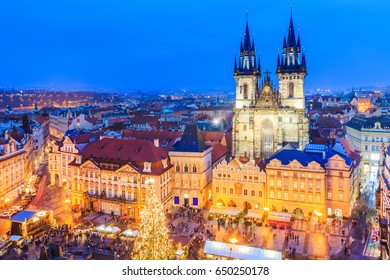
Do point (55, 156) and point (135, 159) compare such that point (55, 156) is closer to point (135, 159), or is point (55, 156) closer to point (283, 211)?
point (135, 159)

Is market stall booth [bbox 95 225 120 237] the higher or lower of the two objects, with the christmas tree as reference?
lower

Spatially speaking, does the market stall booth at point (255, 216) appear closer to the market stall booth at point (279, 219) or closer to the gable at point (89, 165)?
the market stall booth at point (279, 219)

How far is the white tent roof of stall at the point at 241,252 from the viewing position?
1532 centimetres

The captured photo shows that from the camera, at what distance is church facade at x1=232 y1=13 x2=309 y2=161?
113 ft

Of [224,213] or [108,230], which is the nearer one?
[108,230]

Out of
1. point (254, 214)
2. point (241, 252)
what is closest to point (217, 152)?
point (254, 214)

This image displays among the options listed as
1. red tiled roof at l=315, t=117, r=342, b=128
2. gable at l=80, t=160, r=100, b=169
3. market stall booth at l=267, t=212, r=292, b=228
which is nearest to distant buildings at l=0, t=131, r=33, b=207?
gable at l=80, t=160, r=100, b=169

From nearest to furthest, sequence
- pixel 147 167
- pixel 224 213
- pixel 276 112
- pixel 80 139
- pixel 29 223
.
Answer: pixel 29 223
pixel 224 213
pixel 147 167
pixel 80 139
pixel 276 112

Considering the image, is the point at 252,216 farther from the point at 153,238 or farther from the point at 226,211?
the point at 153,238

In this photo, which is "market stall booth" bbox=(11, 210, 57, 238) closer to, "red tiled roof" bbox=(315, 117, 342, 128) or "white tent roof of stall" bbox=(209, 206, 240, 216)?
"white tent roof of stall" bbox=(209, 206, 240, 216)

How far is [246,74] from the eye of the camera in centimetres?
3734

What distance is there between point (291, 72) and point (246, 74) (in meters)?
4.74

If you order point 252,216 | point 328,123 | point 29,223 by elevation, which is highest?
point 328,123

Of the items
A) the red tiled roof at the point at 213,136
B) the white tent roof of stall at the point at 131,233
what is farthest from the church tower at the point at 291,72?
the white tent roof of stall at the point at 131,233
